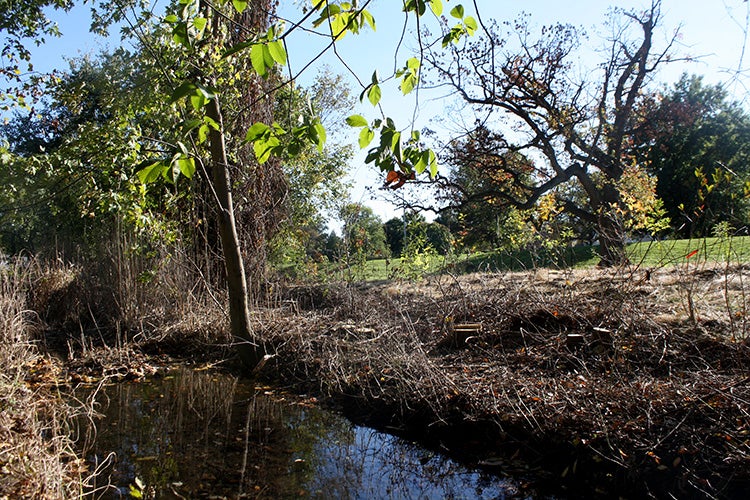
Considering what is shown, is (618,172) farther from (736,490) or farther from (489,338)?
(736,490)

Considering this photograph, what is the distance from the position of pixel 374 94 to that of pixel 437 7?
1.49 feet

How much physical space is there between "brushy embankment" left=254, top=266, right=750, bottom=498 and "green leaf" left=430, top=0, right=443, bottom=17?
275 cm

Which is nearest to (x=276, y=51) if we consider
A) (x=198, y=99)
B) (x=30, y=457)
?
(x=198, y=99)

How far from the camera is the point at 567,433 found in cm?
394

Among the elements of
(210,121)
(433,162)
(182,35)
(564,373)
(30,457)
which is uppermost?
(182,35)

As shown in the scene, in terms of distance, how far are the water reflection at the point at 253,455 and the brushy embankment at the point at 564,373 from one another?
1.30 ft

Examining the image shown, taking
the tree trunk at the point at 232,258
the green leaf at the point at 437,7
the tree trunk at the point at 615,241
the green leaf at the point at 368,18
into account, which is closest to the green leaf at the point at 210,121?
the green leaf at the point at 368,18

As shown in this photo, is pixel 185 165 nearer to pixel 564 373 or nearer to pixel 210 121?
pixel 210 121

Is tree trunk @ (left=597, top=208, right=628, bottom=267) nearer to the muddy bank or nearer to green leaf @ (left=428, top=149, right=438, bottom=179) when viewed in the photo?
the muddy bank

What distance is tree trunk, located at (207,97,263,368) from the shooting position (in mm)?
6160

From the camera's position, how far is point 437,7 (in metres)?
2.25

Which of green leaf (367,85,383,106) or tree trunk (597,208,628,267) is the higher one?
green leaf (367,85,383,106)

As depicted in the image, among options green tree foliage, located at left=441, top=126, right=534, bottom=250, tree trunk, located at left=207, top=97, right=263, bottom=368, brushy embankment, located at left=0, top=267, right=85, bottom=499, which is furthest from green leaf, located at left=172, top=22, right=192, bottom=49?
Answer: green tree foliage, located at left=441, top=126, right=534, bottom=250

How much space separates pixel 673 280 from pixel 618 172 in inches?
320
